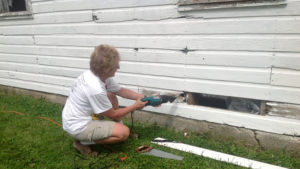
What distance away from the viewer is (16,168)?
113 inches

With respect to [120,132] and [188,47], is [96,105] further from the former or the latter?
[188,47]

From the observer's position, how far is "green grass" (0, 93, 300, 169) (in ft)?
9.30

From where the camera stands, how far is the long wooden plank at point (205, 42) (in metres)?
2.71

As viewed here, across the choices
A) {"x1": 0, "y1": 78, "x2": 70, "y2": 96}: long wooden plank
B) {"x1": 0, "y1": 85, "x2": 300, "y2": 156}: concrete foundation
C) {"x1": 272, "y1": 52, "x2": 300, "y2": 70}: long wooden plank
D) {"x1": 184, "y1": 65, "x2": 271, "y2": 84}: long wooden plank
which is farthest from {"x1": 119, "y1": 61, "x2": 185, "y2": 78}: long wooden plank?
{"x1": 0, "y1": 78, "x2": 70, "y2": 96}: long wooden plank

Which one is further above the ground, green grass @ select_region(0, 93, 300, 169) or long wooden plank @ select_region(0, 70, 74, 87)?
long wooden plank @ select_region(0, 70, 74, 87)

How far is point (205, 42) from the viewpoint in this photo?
3.15 meters

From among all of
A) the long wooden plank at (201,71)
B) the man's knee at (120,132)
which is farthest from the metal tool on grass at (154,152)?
the long wooden plank at (201,71)

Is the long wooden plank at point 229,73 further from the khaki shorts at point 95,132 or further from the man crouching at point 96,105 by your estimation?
the khaki shorts at point 95,132

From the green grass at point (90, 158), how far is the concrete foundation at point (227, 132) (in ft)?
0.25

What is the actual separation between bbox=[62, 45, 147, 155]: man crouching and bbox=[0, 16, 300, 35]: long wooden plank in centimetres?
101

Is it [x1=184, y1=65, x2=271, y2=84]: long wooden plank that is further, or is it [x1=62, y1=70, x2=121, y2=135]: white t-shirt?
[x1=184, y1=65, x2=271, y2=84]: long wooden plank

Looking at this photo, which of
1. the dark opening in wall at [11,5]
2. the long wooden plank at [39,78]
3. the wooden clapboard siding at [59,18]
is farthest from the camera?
the dark opening in wall at [11,5]

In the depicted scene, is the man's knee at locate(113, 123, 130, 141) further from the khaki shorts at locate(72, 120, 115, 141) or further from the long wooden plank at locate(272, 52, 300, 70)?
the long wooden plank at locate(272, 52, 300, 70)

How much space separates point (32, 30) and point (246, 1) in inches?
170
